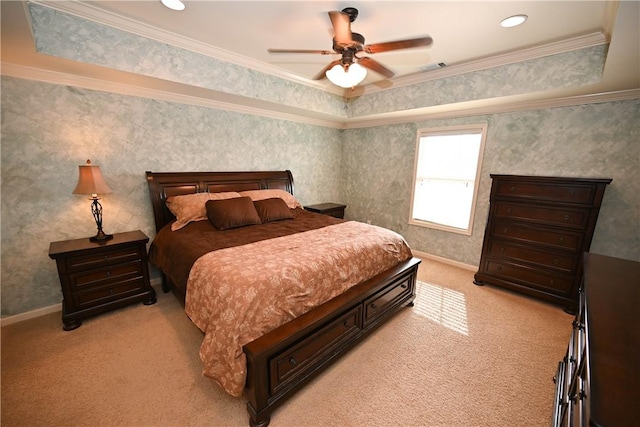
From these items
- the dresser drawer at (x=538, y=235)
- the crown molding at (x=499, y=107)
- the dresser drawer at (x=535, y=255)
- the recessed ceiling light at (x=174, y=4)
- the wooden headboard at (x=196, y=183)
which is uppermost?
the recessed ceiling light at (x=174, y=4)

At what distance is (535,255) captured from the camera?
2.86 m

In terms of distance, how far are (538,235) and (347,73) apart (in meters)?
2.71

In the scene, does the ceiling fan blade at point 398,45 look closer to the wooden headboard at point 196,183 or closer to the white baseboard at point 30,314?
the wooden headboard at point 196,183

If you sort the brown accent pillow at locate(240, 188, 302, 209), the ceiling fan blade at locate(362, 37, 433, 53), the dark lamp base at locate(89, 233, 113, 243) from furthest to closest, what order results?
the brown accent pillow at locate(240, 188, 302, 209)
the dark lamp base at locate(89, 233, 113, 243)
the ceiling fan blade at locate(362, 37, 433, 53)

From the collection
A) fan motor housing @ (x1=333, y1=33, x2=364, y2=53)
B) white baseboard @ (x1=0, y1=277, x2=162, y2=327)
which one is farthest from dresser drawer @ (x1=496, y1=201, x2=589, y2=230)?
white baseboard @ (x1=0, y1=277, x2=162, y2=327)

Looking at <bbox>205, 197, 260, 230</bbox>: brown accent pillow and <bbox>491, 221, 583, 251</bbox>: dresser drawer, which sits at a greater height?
<bbox>205, 197, 260, 230</bbox>: brown accent pillow

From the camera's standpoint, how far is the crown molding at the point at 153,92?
7.16 feet

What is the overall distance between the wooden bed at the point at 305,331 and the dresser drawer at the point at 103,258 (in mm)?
484

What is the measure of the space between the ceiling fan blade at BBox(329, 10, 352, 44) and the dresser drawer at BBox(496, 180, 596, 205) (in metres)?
2.42

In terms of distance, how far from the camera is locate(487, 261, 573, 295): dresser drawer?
271 centimetres

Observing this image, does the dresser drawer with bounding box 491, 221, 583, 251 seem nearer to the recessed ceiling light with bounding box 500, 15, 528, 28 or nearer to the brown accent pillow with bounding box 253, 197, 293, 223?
the recessed ceiling light with bounding box 500, 15, 528, 28

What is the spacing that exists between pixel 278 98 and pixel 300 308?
273cm

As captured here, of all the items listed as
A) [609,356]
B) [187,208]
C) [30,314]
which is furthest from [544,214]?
[30,314]

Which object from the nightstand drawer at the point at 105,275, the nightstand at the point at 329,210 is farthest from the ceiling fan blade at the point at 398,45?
the nightstand drawer at the point at 105,275
